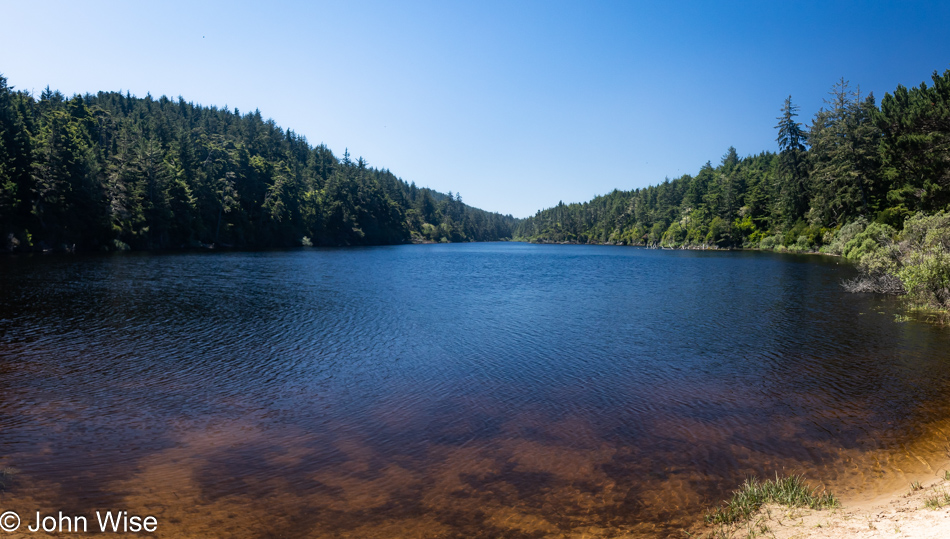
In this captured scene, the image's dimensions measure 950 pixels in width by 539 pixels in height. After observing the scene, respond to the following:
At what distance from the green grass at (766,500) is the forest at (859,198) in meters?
23.0

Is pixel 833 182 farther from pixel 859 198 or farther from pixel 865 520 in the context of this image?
pixel 865 520

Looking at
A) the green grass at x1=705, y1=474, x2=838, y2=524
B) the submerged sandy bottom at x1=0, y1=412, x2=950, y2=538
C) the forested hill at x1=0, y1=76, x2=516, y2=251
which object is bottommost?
the submerged sandy bottom at x1=0, y1=412, x2=950, y2=538

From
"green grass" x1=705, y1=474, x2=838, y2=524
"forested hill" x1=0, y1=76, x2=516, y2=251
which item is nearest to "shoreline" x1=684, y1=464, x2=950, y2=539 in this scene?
"green grass" x1=705, y1=474, x2=838, y2=524

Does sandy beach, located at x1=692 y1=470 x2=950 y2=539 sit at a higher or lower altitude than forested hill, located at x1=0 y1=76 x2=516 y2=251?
lower

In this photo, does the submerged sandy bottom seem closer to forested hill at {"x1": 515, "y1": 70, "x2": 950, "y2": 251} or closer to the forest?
the forest

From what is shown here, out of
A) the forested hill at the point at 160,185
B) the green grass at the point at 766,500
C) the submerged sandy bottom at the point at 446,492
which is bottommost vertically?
the submerged sandy bottom at the point at 446,492

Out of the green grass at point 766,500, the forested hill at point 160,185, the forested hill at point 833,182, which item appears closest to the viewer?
the green grass at point 766,500

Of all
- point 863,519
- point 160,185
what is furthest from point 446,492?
point 160,185

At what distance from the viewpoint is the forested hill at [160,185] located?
65.0 metres

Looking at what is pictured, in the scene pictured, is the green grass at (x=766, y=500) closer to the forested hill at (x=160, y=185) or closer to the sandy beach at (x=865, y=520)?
the sandy beach at (x=865, y=520)

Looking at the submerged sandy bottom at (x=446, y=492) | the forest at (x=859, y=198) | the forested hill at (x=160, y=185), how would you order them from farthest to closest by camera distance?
the forested hill at (x=160, y=185) → the forest at (x=859, y=198) → the submerged sandy bottom at (x=446, y=492)

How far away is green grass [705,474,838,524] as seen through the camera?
737 cm

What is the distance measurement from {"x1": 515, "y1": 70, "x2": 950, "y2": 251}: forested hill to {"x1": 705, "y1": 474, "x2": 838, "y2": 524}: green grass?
5436 cm

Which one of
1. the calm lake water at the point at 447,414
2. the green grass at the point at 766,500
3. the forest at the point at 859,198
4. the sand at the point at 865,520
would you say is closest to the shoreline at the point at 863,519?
the sand at the point at 865,520
